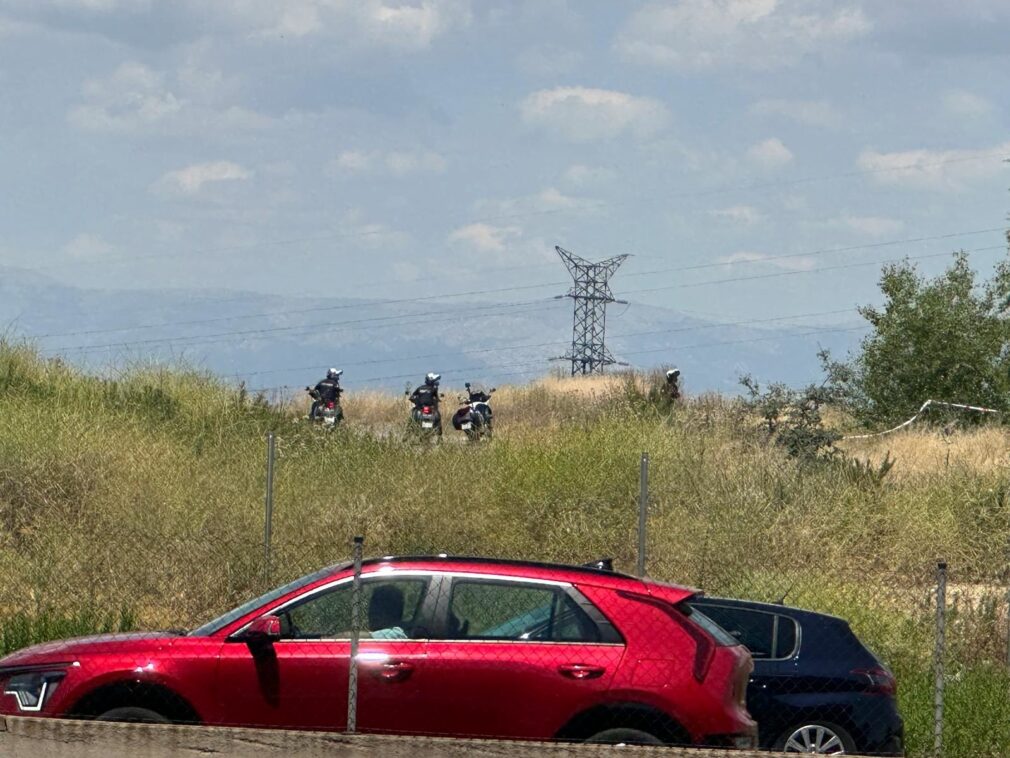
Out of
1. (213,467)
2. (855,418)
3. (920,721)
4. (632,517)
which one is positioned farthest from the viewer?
(855,418)

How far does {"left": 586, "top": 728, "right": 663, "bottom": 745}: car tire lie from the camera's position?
28.2 ft

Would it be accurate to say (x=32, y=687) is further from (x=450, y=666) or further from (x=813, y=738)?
(x=813, y=738)

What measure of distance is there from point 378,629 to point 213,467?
45.5 feet

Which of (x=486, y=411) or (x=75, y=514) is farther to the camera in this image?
(x=486, y=411)

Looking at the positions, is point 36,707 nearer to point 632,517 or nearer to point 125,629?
point 125,629

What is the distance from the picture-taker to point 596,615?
29.5 ft

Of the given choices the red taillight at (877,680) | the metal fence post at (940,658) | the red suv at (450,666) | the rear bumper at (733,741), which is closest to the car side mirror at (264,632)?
the red suv at (450,666)

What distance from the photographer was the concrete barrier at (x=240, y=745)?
819 centimetres

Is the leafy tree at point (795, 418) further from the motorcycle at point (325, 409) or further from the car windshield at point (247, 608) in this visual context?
the car windshield at point (247, 608)

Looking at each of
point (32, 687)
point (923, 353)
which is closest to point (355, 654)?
point (32, 687)

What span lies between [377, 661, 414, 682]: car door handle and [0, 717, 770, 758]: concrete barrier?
0.69 meters

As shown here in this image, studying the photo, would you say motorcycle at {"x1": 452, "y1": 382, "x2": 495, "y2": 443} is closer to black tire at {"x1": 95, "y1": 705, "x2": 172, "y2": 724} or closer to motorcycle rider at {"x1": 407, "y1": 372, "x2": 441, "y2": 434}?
motorcycle rider at {"x1": 407, "y1": 372, "x2": 441, "y2": 434}

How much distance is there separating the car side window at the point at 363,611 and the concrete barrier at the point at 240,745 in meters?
1.03

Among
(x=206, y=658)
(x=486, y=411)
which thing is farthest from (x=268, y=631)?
(x=486, y=411)
